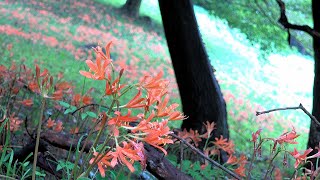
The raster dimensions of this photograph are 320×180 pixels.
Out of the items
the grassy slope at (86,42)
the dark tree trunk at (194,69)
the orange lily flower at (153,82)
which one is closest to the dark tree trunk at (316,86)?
the dark tree trunk at (194,69)

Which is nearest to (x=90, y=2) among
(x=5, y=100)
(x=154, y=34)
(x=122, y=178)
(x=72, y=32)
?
(x=154, y=34)

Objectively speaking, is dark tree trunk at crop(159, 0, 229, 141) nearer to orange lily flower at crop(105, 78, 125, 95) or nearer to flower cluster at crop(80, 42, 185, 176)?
flower cluster at crop(80, 42, 185, 176)

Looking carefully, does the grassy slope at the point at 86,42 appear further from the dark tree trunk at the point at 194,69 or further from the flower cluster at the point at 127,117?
the flower cluster at the point at 127,117

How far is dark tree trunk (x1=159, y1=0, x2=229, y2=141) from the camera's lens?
497 cm

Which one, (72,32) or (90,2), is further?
(90,2)

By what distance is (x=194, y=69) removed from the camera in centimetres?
497

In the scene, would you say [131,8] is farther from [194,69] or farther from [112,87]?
[112,87]

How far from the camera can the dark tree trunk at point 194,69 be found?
4973mm

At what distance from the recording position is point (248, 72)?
15.2m

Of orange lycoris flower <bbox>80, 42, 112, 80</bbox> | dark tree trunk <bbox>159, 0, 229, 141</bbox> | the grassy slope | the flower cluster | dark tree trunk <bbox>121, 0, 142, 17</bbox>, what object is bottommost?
dark tree trunk <bbox>121, 0, 142, 17</bbox>

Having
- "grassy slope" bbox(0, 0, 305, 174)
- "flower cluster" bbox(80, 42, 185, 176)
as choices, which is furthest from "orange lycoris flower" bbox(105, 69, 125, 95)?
"grassy slope" bbox(0, 0, 305, 174)


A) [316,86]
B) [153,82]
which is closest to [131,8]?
[316,86]

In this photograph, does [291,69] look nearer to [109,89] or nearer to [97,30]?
[97,30]

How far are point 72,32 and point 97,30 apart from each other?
1.26 m
